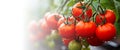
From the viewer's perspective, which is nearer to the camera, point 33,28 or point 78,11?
point 78,11

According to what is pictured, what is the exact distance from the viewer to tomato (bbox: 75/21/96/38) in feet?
2.44

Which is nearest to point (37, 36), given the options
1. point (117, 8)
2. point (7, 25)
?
point (7, 25)

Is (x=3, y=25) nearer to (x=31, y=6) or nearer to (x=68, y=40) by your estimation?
(x=68, y=40)

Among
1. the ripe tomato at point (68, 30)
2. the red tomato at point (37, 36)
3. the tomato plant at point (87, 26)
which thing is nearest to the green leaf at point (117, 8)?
the tomato plant at point (87, 26)

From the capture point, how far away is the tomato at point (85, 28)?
2.44 feet

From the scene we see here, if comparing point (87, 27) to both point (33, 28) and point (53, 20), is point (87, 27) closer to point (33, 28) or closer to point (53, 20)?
point (53, 20)

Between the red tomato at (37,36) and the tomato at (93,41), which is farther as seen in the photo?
the red tomato at (37,36)

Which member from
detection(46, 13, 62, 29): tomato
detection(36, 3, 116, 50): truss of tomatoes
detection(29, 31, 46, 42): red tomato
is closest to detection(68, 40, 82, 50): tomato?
detection(36, 3, 116, 50): truss of tomatoes

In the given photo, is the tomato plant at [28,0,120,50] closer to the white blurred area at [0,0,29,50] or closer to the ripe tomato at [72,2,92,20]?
the ripe tomato at [72,2,92,20]

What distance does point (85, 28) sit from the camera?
0.75 m

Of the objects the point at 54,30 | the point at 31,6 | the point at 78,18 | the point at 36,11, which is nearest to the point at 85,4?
the point at 78,18

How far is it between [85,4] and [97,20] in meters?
0.05

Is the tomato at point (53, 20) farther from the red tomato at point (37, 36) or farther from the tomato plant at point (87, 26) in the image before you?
the red tomato at point (37, 36)

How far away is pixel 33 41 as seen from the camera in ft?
4.07
